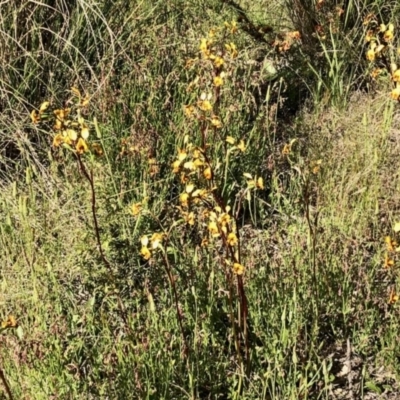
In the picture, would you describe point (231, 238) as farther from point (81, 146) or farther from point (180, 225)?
point (180, 225)

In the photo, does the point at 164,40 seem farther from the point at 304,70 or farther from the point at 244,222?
the point at 244,222

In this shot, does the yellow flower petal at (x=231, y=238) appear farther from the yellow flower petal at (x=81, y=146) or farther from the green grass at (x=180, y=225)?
the yellow flower petal at (x=81, y=146)

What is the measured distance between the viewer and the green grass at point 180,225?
1930mm

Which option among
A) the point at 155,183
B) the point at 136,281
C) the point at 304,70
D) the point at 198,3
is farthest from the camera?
the point at 198,3

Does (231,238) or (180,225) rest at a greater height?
(231,238)

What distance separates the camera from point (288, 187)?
2822 millimetres

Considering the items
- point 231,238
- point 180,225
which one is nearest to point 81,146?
point 231,238

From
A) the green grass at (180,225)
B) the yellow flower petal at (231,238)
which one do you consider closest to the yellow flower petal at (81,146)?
the green grass at (180,225)

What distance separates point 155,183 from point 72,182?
38 centimetres

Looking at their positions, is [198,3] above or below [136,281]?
above

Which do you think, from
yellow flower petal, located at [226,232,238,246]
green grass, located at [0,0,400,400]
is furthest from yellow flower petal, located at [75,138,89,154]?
yellow flower petal, located at [226,232,238,246]

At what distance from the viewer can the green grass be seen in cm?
193

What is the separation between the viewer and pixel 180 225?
7.88ft

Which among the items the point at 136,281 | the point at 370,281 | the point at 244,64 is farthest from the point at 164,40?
the point at 370,281
